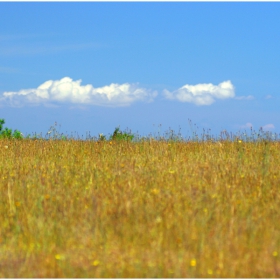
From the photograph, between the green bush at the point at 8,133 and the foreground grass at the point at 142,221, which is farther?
the green bush at the point at 8,133

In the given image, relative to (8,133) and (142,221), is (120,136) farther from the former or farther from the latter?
(142,221)

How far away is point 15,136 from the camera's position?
53.4 feet

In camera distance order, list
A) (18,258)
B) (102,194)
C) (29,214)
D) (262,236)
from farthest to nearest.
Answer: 1. (102,194)
2. (29,214)
3. (262,236)
4. (18,258)

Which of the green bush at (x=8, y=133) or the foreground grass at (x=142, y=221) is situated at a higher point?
the green bush at (x=8, y=133)

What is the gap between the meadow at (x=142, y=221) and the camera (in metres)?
4.17

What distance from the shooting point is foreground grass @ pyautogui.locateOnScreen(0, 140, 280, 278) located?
13.7 feet

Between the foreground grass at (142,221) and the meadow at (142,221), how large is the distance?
0.5 inches

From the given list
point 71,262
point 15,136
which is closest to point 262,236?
point 71,262

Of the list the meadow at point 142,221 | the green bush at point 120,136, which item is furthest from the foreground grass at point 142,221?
the green bush at point 120,136

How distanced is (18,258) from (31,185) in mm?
2860

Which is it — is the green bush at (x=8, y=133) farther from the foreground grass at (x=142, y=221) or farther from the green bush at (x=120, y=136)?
the foreground grass at (x=142, y=221)

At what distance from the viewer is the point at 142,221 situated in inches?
208

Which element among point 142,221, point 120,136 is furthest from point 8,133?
point 142,221

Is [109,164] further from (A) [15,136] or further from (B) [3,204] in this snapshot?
(A) [15,136]
